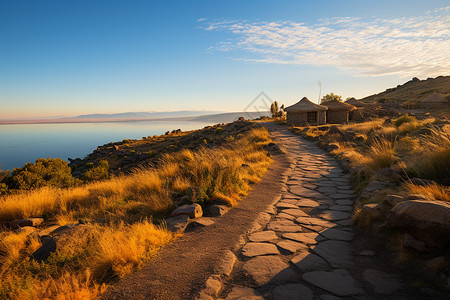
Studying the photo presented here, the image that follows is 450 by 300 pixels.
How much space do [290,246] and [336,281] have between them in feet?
2.64

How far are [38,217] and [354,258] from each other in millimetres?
6542

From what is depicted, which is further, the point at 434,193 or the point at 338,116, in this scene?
the point at 338,116

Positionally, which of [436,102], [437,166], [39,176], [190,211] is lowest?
[39,176]

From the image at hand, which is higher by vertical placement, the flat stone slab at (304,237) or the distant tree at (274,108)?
the distant tree at (274,108)

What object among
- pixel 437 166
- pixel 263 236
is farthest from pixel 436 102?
pixel 263 236

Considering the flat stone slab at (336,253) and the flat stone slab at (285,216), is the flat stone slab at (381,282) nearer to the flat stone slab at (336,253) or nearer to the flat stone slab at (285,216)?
the flat stone slab at (336,253)

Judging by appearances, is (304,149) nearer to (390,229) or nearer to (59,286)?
(390,229)

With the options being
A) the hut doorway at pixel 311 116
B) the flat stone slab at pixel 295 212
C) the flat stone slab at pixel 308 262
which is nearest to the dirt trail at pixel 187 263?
the flat stone slab at pixel 295 212

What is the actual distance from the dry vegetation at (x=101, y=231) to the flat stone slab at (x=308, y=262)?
1.72m

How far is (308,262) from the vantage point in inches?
107

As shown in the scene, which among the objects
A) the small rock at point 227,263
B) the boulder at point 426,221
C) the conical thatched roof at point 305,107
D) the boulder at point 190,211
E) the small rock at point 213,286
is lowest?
the small rock at point 227,263

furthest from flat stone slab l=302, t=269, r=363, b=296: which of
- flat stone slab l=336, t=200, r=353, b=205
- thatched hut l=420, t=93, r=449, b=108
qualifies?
thatched hut l=420, t=93, r=449, b=108

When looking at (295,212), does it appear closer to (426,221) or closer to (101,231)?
(426,221)

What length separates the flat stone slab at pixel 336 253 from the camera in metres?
2.69
